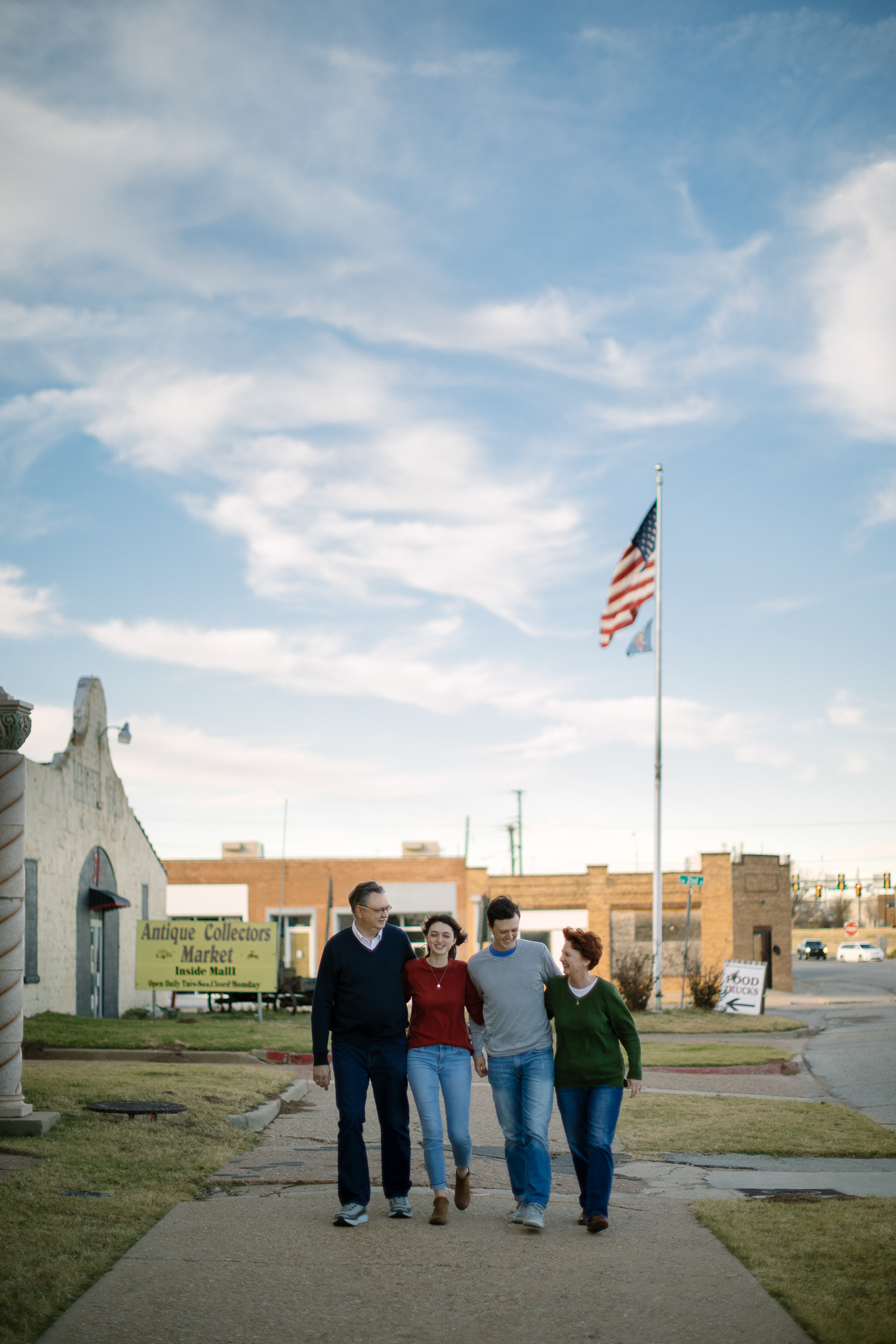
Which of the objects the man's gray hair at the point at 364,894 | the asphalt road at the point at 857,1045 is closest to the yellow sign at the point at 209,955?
the asphalt road at the point at 857,1045

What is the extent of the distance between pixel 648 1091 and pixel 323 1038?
8.24 metres

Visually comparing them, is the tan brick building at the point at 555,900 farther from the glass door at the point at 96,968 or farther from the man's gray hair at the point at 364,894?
the man's gray hair at the point at 364,894

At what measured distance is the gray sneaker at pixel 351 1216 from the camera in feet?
20.1

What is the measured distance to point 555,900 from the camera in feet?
164

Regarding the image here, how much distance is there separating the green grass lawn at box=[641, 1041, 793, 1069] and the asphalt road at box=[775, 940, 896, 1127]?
0.65m

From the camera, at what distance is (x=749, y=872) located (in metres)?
44.9

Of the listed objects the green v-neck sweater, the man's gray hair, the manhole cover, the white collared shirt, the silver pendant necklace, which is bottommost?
the manhole cover

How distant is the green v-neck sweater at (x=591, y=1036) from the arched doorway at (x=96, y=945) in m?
17.9

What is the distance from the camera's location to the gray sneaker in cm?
613

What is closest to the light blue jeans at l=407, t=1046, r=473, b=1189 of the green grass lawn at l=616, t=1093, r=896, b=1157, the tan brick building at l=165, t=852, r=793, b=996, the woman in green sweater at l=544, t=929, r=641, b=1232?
the woman in green sweater at l=544, t=929, r=641, b=1232

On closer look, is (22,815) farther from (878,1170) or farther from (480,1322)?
(878,1170)

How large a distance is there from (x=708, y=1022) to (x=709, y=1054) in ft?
21.2

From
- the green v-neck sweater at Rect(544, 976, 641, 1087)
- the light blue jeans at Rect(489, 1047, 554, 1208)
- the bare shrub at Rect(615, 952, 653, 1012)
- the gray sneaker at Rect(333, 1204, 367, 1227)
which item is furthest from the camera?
the bare shrub at Rect(615, 952, 653, 1012)

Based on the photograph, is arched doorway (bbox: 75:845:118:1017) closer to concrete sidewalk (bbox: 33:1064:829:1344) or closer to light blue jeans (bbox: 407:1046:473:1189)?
concrete sidewalk (bbox: 33:1064:829:1344)
